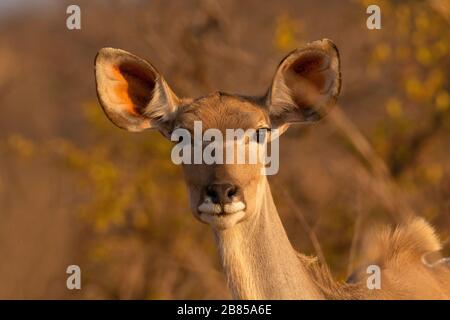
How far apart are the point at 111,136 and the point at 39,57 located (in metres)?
22.1

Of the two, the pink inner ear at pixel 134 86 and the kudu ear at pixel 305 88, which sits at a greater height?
the pink inner ear at pixel 134 86

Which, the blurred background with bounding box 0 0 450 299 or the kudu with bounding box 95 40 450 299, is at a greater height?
the blurred background with bounding box 0 0 450 299

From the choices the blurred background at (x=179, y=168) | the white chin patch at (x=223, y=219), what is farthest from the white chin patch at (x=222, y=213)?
the blurred background at (x=179, y=168)

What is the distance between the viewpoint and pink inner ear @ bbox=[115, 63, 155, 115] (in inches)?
285

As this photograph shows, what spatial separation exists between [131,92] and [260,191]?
3.93 feet

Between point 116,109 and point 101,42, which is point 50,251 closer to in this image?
point 101,42

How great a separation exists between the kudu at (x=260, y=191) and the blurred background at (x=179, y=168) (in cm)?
433

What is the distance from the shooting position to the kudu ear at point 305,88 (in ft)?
22.9

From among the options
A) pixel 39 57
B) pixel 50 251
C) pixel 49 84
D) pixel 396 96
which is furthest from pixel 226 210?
pixel 39 57

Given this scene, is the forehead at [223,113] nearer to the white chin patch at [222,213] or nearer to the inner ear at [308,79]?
the inner ear at [308,79]

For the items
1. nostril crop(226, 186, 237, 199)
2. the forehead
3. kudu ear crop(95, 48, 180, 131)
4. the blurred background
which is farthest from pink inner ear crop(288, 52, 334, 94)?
the blurred background

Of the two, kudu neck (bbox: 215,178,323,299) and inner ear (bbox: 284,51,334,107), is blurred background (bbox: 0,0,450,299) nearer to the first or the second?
inner ear (bbox: 284,51,334,107)

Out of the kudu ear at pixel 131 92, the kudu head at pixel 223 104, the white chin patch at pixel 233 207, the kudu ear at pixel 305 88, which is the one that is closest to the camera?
the white chin patch at pixel 233 207

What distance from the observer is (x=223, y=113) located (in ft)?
22.4
